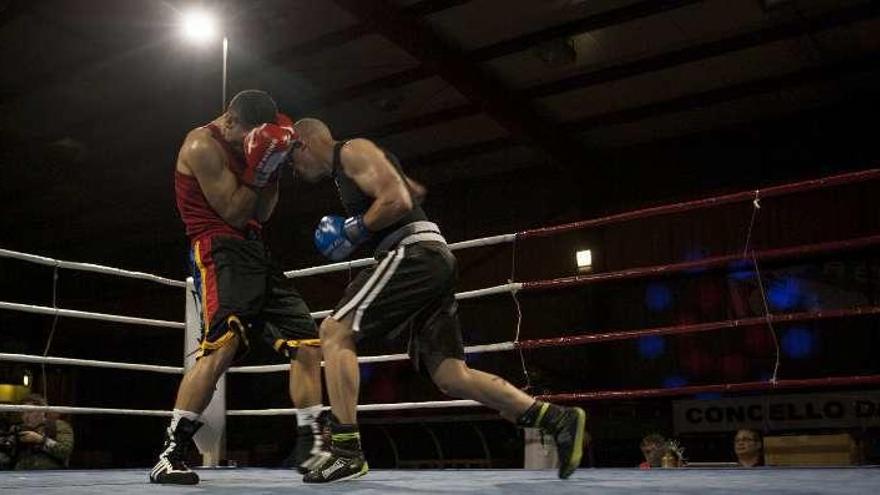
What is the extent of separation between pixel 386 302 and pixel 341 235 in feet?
0.74

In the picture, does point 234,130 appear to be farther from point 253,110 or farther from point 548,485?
point 548,485

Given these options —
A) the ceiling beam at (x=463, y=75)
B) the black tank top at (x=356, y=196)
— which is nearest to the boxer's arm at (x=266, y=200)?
the black tank top at (x=356, y=196)

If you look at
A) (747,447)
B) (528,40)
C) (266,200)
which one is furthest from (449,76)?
(266,200)

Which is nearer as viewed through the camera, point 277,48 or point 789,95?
point 277,48

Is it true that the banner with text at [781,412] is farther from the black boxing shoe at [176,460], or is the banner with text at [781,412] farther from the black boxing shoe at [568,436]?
the black boxing shoe at [176,460]

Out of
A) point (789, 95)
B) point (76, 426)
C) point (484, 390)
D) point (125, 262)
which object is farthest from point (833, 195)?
point (76, 426)

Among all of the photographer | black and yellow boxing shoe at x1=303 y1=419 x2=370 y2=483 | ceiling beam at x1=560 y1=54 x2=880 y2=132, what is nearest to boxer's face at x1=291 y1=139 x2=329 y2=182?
black and yellow boxing shoe at x1=303 y1=419 x2=370 y2=483

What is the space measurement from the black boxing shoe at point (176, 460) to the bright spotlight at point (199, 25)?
370 centimetres

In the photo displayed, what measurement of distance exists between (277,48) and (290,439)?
5.46 metres

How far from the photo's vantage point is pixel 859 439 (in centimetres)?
722

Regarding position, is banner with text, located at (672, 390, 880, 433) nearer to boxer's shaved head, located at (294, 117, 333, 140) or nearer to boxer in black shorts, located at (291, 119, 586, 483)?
boxer in black shorts, located at (291, 119, 586, 483)

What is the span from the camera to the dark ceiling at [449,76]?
20.9 ft

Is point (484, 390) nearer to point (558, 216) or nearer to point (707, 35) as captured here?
point (707, 35)

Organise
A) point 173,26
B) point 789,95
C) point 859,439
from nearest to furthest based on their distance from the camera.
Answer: point 173,26, point 859,439, point 789,95
